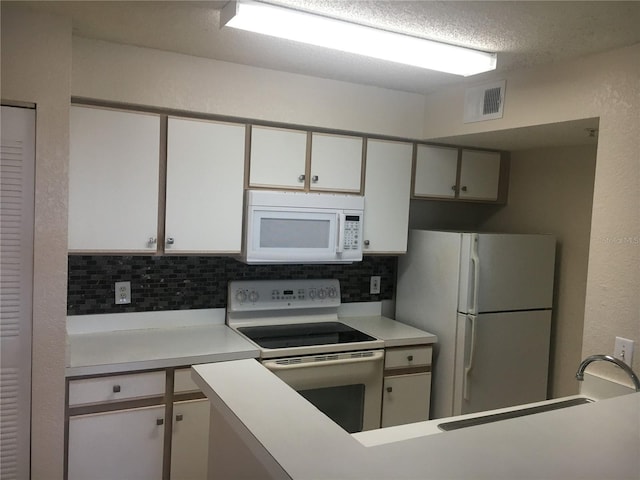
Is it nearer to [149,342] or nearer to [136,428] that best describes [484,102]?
[149,342]

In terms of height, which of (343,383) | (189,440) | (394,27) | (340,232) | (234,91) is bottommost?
(189,440)

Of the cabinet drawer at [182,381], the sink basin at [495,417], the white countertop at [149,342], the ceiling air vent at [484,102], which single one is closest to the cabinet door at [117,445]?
the cabinet drawer at [182,381]

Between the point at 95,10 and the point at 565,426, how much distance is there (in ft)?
7.03

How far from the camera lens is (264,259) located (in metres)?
2.96

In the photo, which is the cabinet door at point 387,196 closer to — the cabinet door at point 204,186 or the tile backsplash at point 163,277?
the tile backsplash at point 163,277

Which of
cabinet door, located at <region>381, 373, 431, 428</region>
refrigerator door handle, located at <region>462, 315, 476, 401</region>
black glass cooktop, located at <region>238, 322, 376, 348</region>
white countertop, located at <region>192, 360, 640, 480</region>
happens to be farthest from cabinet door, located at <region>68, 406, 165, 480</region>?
refrigerator door handle, located at <region>462, 315, 476, 401</region>

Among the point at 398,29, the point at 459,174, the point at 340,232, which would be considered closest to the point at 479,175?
the point at 459,174

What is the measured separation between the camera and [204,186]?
281cm

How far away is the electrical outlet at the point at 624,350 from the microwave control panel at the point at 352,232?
1460mm

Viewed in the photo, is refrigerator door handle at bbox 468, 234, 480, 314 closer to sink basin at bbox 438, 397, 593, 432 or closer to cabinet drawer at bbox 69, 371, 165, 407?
sink basin at bbox 438, 397, 593, 432

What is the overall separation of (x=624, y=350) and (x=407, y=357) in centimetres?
125

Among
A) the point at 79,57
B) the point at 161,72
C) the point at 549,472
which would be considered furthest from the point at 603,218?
the point at 79,57

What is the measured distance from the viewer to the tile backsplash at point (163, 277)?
2.86 metres

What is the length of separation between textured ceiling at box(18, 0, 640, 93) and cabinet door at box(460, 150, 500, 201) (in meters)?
1.01
